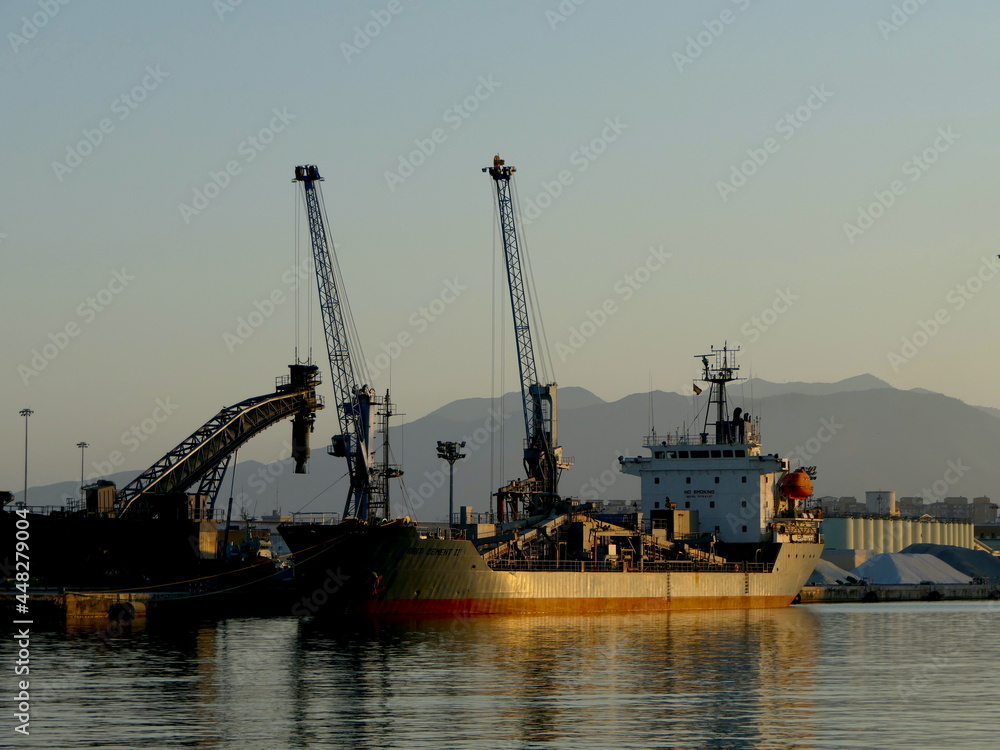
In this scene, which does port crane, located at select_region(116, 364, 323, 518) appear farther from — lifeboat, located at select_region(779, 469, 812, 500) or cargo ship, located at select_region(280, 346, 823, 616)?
lifeboat, located at select_region(779, 469, 812, 500)

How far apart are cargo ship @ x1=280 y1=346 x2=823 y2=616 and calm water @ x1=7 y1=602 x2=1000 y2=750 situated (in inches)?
154

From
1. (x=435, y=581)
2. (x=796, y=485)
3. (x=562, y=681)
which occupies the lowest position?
(x=562, y=681)

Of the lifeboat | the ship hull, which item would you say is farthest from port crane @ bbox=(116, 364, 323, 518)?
the lifeboat

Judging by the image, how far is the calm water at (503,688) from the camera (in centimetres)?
3356

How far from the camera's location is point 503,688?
42062 millimetres

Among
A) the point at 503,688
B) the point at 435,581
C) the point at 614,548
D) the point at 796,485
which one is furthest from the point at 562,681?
the point at 796,485

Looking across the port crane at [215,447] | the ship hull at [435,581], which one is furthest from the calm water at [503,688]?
the port crane at [215,447]

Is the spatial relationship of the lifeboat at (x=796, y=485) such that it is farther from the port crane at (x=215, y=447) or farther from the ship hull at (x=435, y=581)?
the port crane at (x=215, y=447)

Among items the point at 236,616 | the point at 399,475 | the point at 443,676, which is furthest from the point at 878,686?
the point at 399,475

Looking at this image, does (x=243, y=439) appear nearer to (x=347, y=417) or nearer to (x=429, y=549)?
(x=347, y=417)

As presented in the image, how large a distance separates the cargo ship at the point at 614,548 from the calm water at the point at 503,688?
3917mm

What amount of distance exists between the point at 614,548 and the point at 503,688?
1576 inches

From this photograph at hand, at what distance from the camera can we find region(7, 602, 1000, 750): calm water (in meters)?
33.6

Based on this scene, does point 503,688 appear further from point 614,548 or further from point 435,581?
point 614,548
